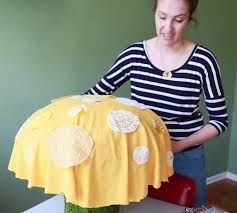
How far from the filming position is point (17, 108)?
1807 mm

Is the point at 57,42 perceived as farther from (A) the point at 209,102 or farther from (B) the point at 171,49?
(A) the point at 209,102

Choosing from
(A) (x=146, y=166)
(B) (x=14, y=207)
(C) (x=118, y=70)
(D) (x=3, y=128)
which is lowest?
(B) (x=14, y=207)

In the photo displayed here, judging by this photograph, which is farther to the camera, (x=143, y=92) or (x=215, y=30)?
(x=215, y=30)

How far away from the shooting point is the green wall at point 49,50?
5.66 feet

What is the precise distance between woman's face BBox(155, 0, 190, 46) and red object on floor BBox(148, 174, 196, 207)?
0.43 m

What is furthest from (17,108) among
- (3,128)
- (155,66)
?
(155,66)

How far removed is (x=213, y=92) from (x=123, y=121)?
0.44 m

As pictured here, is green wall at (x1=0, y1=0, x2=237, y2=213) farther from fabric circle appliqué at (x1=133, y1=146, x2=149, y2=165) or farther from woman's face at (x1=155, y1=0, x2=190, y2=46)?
fabric circle appliqué at (x1=133, y1=146, x2=149, y2=165)

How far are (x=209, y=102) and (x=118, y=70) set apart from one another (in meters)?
0.31

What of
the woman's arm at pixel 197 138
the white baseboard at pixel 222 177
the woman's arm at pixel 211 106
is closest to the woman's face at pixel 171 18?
the woman's arm at pixel 211 106

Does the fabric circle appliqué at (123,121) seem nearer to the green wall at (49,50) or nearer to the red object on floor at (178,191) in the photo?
the red object on floor at (178,191)

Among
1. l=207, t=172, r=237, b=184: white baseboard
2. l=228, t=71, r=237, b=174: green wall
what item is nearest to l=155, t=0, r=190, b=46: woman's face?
l=228, t=71, r=237, b=174: green wall

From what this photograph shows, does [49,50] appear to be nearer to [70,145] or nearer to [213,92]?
[213,92]

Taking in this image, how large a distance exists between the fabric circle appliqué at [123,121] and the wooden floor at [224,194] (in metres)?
1.94
